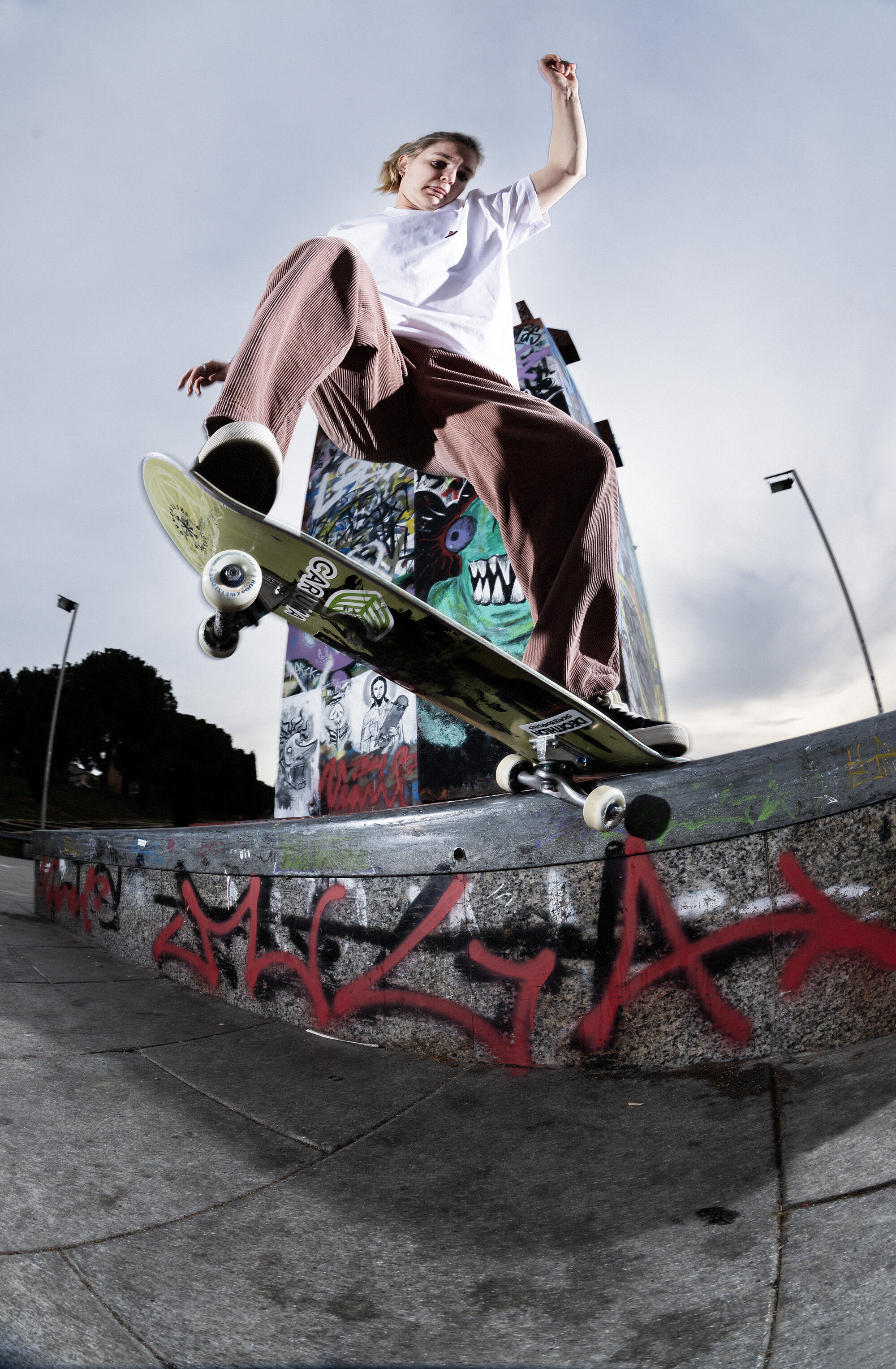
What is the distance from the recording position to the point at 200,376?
277 cm

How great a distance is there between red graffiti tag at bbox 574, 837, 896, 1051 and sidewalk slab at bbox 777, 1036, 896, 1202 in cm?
23

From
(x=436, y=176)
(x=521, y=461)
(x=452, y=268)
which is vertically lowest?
(x=521, y=461)

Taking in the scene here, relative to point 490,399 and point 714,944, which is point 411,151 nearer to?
point 490,399

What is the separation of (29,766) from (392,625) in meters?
40.5

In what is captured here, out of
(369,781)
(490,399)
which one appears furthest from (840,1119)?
(369,781)

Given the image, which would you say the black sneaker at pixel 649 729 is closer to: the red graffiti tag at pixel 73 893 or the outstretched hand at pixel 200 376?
the outstretched hand at pixel 200 376

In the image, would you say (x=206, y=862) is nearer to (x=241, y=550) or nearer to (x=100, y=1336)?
(x=241, y=550)

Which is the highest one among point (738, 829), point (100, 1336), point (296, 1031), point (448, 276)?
point (448, 276)

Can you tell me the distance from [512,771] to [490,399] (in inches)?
57.4

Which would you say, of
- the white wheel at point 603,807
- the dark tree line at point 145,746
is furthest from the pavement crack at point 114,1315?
the dark tree line at point 145,746

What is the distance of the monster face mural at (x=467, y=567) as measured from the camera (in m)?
7.80

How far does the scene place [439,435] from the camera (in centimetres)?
296

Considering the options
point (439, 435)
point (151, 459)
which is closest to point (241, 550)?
point (151, 459)

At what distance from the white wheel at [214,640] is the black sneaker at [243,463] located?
15.1 inches
